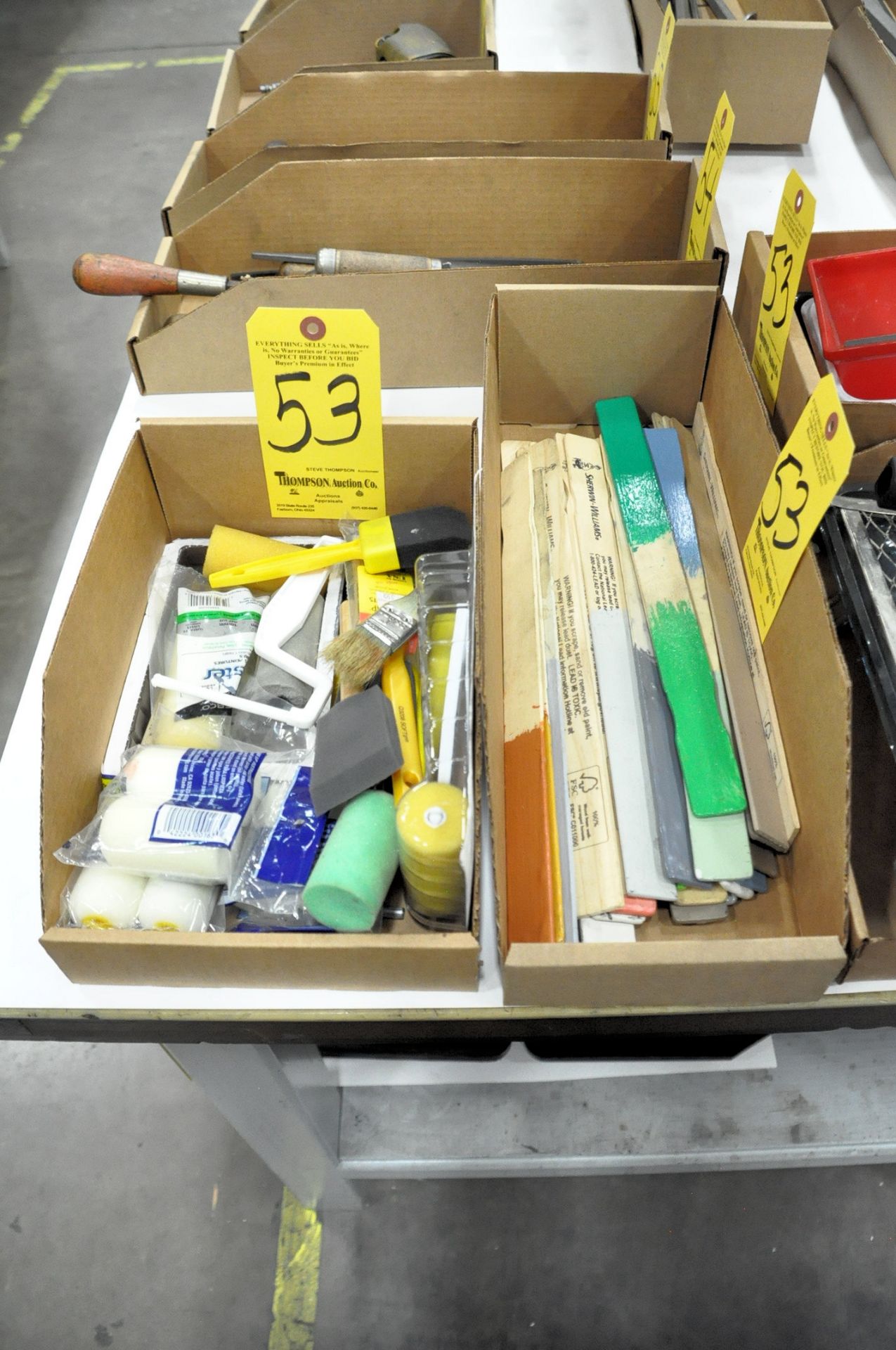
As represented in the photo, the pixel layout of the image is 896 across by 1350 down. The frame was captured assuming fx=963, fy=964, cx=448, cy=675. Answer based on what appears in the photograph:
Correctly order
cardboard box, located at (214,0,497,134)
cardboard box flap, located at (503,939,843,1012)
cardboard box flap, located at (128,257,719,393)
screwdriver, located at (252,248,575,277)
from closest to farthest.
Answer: cardboard box flap, located at (503,939,843,1012)
cardboard box flap, located at (128,257,719,393)
screwdriver, located at (252,248,575,277)
cardboard box, located at (214,0,497,134)

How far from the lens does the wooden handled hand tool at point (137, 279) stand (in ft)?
4.02

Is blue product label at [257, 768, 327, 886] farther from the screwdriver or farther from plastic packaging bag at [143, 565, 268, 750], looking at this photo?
the screwdriver

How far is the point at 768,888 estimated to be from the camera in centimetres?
85

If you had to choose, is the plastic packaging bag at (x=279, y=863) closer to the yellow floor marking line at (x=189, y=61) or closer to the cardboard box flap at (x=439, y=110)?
the cardboard box flap at (x=439, y=110)

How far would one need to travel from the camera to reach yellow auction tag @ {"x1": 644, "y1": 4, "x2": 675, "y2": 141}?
4.38ft

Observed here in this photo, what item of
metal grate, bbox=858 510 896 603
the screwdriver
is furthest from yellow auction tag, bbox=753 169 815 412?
the screwdriver

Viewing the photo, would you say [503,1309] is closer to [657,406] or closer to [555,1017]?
[555,1017]

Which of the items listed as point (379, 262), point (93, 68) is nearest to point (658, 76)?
point (379, 262)

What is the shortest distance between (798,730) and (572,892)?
24 centimetres

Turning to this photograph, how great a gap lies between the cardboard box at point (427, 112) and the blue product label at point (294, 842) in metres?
1.00

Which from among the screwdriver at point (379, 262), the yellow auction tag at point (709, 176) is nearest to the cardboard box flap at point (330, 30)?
the screwdriver at point (379, 262)

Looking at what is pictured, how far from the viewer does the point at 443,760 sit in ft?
2.72

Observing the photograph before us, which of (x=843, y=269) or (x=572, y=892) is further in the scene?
(x=843, y=269)

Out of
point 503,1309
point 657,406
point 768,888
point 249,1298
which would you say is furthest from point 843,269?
point 249,1298
